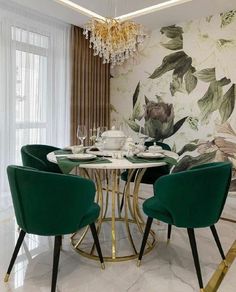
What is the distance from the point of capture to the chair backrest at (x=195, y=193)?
5.98ft

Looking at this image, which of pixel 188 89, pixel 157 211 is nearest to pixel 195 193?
pixel 157 211

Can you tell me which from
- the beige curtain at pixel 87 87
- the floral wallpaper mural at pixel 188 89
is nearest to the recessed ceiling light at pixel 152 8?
the floral wallpaper mural at pixel 188 89

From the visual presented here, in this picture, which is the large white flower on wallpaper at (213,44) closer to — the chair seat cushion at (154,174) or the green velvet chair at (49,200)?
the chair seat cushion at (154,174)

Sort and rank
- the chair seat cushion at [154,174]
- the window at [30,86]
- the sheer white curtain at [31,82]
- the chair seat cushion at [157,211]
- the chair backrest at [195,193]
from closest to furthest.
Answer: the chair backrest at [195,193]
the chair seat cushion at [157,211]
the chair seat cushion at [154,174]
the sheer white curtain at [31,82]
the window at [30,86]

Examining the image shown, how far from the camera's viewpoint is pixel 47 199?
1700 millimetres

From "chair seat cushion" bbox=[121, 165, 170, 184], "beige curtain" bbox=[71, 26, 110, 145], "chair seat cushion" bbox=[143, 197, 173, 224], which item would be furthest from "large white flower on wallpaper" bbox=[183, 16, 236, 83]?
"chair seat cushion" bbox=[143, 197, 173, 224]

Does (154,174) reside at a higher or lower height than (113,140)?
lower

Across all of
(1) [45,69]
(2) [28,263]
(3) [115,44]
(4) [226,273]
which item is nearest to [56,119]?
(1) [45,69]

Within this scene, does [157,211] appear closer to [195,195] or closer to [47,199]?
[195,195]

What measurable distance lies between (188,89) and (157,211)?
2445 millimetres

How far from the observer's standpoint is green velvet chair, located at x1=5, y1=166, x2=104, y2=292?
168 cm

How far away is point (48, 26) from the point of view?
3779 millimetres

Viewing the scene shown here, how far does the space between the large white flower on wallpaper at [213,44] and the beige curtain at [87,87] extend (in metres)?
1.45

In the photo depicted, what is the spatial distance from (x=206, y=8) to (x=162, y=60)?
962 millimetres
